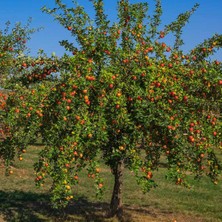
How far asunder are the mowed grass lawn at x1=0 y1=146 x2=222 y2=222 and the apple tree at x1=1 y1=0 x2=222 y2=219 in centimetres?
377

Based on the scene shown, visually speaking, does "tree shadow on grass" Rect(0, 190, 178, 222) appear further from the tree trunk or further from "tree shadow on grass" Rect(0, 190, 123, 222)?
the tree trunk

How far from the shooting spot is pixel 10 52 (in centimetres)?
1711

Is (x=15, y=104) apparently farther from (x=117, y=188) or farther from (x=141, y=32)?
(x=117, y=188)

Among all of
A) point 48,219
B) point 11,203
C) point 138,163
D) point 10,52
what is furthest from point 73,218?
point 10,52

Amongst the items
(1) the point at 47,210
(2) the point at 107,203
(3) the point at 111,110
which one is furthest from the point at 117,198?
(3) the point at 111,110

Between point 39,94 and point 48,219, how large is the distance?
202 inches

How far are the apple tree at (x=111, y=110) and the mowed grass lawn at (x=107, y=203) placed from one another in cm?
377

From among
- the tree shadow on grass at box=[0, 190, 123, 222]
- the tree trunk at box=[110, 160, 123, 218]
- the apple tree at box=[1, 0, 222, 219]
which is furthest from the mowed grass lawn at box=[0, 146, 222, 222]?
the apple tree at box=[1, 0, 222, 219]

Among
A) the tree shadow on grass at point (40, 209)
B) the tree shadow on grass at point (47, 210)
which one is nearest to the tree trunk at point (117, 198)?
the tree shadow on grass at point (47, 210)

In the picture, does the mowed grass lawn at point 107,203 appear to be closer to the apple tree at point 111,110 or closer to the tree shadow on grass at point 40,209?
the tree shadow on grass at point 40,209

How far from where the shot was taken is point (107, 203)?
1456 cm

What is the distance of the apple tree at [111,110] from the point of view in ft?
25.5

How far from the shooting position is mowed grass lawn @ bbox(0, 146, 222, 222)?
12.3m

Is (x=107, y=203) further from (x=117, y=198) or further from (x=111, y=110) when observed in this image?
(x=111, y=110)
